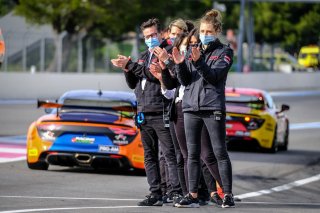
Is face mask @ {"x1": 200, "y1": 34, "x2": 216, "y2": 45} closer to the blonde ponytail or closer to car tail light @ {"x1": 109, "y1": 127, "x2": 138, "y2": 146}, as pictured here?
the blonde ponytail

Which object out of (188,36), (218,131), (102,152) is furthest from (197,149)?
(102,152)

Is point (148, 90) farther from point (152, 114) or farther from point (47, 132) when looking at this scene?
point (47, 132)

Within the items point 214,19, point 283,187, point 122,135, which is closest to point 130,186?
point 122,135

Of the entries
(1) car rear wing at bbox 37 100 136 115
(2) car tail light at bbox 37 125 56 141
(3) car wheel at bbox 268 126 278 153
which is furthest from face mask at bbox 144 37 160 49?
(3) car wheel at bbox 268 126 278 153

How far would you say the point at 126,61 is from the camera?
35.6 ft

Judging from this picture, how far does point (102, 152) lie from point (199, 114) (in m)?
4.28

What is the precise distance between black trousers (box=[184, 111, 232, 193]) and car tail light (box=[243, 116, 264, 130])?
9610 millimetres

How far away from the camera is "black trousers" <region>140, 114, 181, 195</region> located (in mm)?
10688

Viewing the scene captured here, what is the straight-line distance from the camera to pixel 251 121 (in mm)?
19922

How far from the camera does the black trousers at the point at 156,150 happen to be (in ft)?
35.1

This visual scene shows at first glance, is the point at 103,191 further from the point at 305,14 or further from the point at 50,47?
the point at 305,14

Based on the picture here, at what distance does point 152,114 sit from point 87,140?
3771 mm

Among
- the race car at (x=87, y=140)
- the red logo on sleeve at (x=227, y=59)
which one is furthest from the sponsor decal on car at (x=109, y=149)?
the red logo on sleeve at (x=227, y=59)

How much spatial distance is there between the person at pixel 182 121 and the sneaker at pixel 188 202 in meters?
0.25
